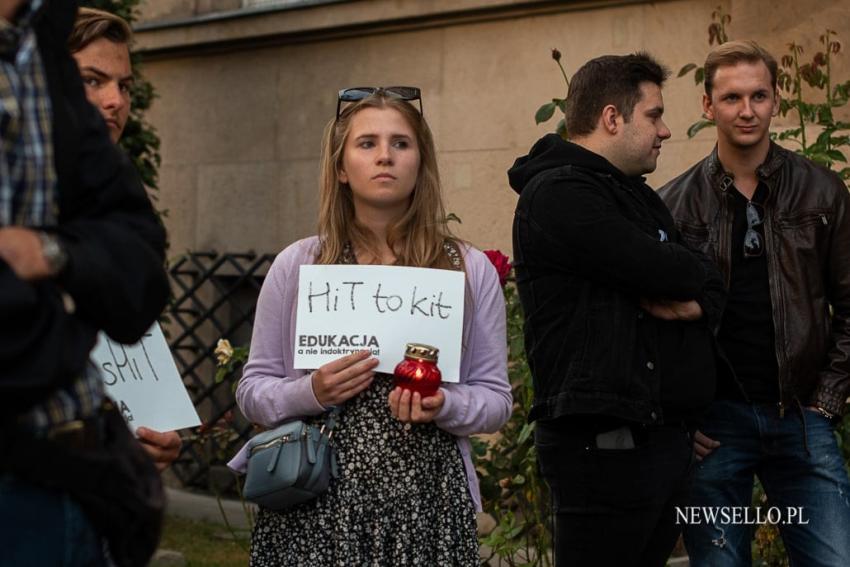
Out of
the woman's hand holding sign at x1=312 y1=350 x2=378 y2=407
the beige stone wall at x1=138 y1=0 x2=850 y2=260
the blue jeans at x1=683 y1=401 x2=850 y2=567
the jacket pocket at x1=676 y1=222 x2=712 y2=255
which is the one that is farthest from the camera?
the beige stone wall at x1=138 y1=0 x2=850 y2=260

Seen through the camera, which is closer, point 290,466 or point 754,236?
point 290,466

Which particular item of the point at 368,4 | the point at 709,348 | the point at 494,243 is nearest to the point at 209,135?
the point at 368,4

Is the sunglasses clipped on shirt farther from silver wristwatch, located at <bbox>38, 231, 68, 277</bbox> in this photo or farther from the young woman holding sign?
silver wristwatch, located at <bbox>38, 231, 68, 277</bbox>

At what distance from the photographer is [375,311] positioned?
3.31 meters

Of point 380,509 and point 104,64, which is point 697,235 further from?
point 104,64

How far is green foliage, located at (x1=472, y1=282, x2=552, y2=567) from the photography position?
4.97 meters

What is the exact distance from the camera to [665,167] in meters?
7.41

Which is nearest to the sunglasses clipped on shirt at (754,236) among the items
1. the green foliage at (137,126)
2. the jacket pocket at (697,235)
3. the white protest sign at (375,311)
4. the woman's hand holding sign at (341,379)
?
the jacket pocket at (697,235)

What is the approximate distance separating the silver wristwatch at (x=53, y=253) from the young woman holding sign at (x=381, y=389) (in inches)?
53.4

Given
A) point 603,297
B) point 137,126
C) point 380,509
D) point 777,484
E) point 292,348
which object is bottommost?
point 777,484

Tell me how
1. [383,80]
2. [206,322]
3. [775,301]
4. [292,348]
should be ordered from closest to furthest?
[292,348] → [775,301] → [383,80] → [206,322]

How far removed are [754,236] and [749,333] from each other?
288 millimetres

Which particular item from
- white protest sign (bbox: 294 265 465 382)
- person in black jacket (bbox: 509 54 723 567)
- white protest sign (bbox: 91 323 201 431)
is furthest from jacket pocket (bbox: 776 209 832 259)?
white protest sign (bbox: 91 323 201 431)

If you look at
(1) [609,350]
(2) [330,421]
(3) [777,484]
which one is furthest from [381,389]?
(3) [777,484]
